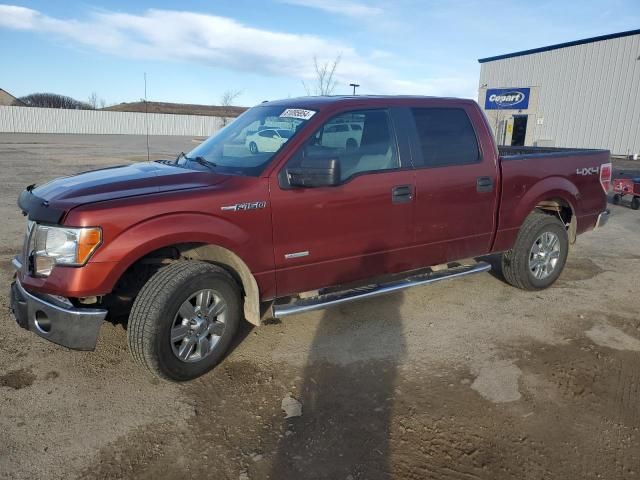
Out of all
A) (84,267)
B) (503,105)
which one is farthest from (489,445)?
(503,105)

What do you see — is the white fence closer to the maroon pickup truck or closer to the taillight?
the taillight

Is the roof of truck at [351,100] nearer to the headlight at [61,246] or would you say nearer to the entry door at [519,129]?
the headlight at [61,246]

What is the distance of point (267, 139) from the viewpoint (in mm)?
4047

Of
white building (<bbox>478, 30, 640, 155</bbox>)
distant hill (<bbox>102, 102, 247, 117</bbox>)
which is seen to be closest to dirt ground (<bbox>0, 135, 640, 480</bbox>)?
white building (<bbox>478, 30, 640, 155</bbox>)

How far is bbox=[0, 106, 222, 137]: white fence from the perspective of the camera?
157 ft

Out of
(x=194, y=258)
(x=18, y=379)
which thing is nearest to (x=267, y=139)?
(x=194, y=258)

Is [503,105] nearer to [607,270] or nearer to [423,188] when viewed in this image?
[607,270]

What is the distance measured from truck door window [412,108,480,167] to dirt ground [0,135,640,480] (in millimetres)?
1429

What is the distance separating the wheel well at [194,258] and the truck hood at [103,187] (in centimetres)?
44

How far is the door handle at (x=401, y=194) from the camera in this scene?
4.16 m

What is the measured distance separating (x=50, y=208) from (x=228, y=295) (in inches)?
49.4

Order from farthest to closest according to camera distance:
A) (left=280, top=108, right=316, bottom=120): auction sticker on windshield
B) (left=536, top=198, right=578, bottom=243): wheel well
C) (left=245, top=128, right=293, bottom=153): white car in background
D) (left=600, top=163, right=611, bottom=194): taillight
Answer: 1. (left=600, top=163, right=611, bottom=194): taillight
2. (left=536, top=198, right=578, bottom=243): wheel well
3. (left=280, top=108, right=316, bottom=120): auction sticker on windshield
4. (left=245, top=128, right=293, bottom=153): white car in background

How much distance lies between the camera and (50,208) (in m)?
3.18

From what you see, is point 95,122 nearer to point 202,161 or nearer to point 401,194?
point 202,161
